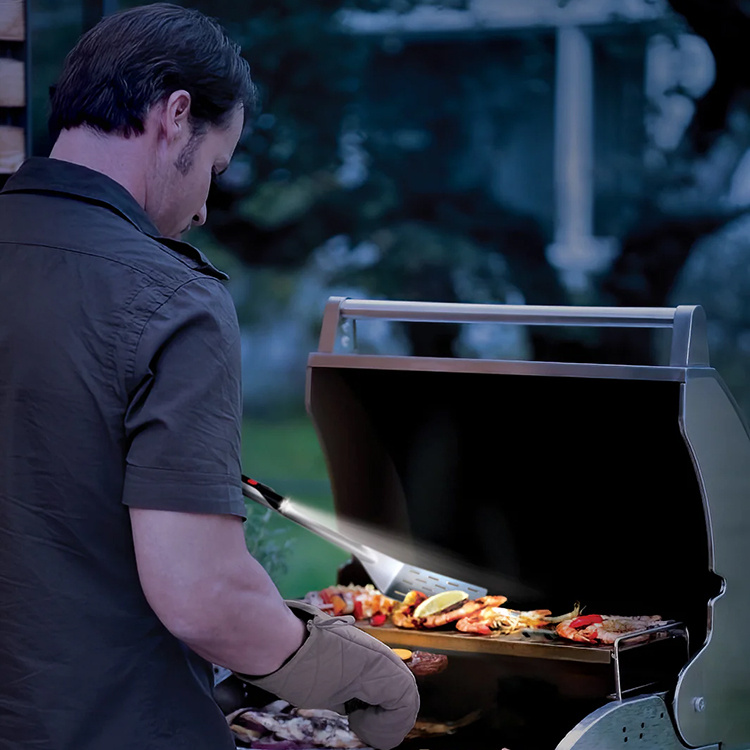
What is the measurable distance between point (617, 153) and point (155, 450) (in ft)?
18.8

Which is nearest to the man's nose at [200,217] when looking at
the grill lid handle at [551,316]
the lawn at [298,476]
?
the grill lid handle at [551,316]

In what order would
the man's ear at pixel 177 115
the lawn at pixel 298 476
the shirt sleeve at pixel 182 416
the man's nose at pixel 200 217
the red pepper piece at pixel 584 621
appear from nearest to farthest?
the shirt sleeve at pixel 182 416
the man's ear at pixel 177 115
the man's nose at pixel 200 217
the red pepper piece at pixel 584 621
the lawn at pixel 298 476

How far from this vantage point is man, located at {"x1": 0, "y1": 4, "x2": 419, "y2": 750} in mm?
1103

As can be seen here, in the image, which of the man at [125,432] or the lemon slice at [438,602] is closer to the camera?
the man at [125,432]

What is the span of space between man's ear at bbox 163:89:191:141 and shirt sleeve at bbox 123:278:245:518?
0.21m

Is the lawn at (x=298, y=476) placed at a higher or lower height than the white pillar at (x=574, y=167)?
lower

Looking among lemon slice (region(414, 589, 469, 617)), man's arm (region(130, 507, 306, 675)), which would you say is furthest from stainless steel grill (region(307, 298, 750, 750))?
man's arm (region(130, 507, 306, 675))

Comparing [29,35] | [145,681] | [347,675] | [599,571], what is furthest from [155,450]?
[29,35]

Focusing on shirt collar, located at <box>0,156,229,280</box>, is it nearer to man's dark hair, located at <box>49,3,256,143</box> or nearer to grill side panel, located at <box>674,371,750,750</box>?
man's dark hair, located at <box>49,3,256,143</box>

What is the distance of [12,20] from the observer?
2291 mm

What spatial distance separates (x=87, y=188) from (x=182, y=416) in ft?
1.00

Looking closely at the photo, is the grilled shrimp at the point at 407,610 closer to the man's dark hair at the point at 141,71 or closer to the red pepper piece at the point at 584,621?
the red pepper piece at the point at 584,621

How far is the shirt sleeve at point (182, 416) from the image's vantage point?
1.09m

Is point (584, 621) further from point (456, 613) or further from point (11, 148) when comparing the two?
point (11, 148)
